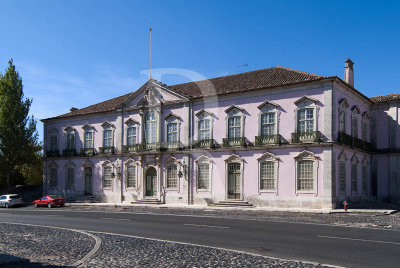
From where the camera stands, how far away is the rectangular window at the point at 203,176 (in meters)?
32.3

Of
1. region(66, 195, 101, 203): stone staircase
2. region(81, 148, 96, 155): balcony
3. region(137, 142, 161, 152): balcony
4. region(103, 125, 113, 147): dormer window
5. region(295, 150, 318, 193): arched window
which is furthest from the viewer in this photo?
region(81, 148, 96, 155): balcony

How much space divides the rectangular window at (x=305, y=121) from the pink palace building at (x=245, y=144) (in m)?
0.07

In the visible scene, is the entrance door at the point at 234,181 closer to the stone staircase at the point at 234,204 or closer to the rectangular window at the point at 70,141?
the stone staircase at the point at 234,204

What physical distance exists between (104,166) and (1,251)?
93.9 ft

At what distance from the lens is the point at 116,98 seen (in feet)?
141

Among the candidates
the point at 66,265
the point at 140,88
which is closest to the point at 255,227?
the point at 66,265

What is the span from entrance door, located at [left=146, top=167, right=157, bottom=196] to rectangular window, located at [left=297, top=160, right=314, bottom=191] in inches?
524

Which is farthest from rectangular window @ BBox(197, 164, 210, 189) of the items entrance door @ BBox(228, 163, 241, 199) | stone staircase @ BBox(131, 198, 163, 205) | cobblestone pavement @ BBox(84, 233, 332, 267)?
cobblestone pavement @ BBox(84, 233, 332, 267)

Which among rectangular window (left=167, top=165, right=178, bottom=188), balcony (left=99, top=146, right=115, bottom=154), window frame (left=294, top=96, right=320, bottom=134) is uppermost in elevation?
window frame (left=294, top=96, right=320, bottom=134)

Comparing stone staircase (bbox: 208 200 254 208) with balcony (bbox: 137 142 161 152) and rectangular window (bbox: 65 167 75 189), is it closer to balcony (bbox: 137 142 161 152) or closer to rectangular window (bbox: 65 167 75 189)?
balcony (bbox: 137 142 161 152)

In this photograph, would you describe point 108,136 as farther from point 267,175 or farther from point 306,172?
point 306,172

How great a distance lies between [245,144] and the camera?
30281 mm

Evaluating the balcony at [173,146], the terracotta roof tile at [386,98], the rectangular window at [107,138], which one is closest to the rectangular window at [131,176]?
the rectangular window at [107,138]

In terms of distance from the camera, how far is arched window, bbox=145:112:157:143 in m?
35.8
